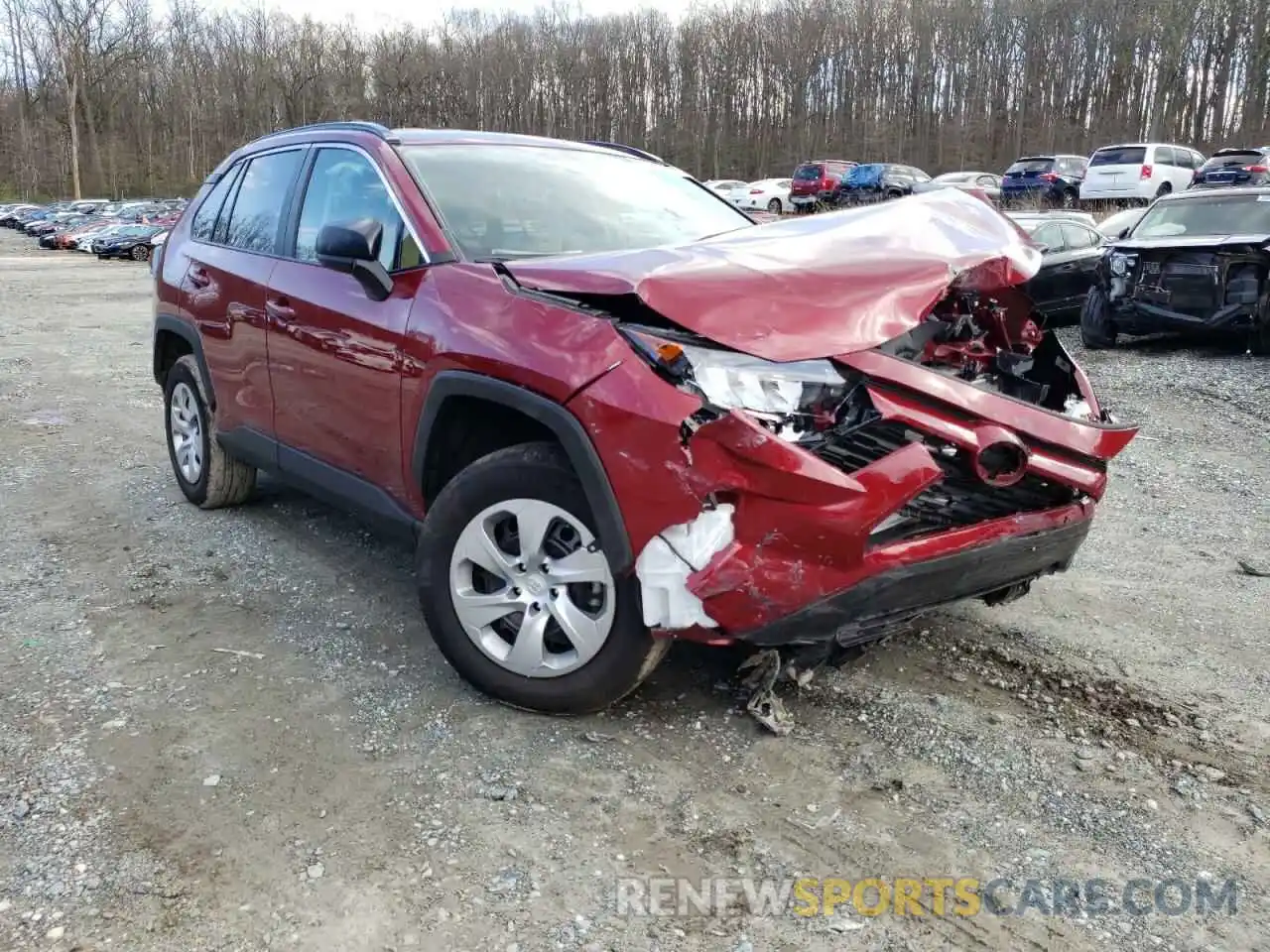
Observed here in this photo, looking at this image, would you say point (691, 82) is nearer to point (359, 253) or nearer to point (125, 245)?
point (125, 245)

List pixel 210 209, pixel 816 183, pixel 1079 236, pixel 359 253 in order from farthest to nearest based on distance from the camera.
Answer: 1. pixel 816 183
2. pixel 1079 236
3. pixel 210 209
4. pixel 359 253

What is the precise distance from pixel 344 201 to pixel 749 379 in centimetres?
212

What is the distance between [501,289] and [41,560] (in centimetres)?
302

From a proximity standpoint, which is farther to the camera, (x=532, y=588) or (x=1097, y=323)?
(x=1097, y=323)

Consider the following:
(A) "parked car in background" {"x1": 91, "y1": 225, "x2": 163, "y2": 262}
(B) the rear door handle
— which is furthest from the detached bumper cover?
(A) "parked car in background" {"x1": 91, "y1": 225, "x2": 163, "y2": 262}

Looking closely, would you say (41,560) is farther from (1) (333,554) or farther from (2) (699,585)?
(2) (699,585)

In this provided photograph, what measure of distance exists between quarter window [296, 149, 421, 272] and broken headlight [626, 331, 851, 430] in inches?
48.6

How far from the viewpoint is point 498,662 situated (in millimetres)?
3105

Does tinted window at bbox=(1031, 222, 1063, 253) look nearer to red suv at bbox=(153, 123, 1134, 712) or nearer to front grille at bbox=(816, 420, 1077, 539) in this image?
red suv at bbox=(153, 123, 1134, 712)

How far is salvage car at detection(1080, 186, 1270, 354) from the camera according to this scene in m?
9.21

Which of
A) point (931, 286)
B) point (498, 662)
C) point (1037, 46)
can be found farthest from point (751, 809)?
point (1037, 46)

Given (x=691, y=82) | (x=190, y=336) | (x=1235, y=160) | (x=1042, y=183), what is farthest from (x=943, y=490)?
(x=691, y=82)

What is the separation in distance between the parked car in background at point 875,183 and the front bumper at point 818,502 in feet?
93.6

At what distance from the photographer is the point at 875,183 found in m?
30.5
